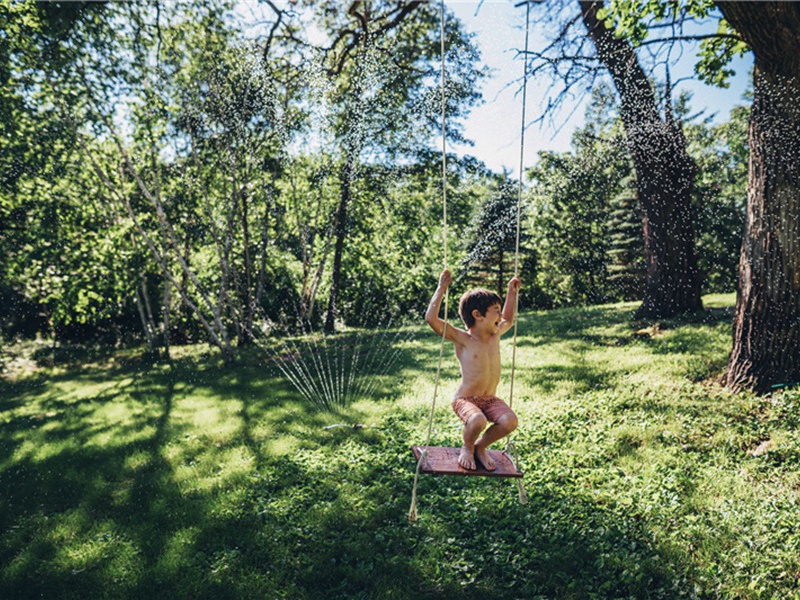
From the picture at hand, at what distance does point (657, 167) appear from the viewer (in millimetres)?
8273

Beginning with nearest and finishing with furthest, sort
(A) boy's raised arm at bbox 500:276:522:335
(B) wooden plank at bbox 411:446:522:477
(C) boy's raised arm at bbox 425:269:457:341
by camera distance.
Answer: (B) wooden plank at bbox 411:446:522:477 < (C) boy's raised arm at bbox 425:269:457:341 < (A) boy's raised arm at bbox 500:276:522:335

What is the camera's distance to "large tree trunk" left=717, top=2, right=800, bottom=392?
183 inches

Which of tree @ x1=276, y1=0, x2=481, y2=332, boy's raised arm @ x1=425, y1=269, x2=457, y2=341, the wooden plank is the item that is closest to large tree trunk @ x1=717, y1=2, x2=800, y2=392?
the wooden plank

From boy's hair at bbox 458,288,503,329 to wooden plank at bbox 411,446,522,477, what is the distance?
1.00 m

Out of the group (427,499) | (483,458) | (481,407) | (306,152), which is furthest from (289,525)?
(306,152)

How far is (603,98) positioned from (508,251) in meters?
15.5

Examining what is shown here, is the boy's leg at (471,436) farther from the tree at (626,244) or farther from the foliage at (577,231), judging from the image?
the tree at (626,244)

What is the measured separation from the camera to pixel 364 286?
2138 centimetres

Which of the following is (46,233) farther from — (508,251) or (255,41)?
(508,251)

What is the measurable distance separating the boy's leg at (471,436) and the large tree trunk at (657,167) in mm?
6940


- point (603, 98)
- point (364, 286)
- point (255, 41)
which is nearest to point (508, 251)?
point (364, 286)

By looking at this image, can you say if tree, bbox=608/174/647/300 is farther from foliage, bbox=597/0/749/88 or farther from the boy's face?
the boy's face

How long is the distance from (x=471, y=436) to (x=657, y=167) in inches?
293

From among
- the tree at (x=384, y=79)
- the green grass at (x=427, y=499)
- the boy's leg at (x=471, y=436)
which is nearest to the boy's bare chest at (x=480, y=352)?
the boy's leg at (x=471, y=436)
